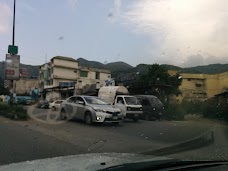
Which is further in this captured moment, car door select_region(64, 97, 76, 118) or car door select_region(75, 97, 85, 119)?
car door select_region(64, 97, 76, 118)

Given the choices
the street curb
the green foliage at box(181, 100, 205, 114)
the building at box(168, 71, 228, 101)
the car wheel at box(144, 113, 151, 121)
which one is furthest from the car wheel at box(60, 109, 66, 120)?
the building at box(168, 71, 228, 101)

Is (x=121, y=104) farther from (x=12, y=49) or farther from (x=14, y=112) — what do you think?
(x=12, y=49)

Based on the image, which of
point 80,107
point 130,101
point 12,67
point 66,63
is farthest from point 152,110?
point 66,63

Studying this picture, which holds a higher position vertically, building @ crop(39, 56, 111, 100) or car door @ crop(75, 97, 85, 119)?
building @ crop(39, 56, 111, 100)

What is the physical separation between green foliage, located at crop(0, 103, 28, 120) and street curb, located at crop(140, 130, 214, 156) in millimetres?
10563

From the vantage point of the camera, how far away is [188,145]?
39.5 ft

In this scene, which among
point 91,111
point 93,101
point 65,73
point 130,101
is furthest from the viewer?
point 65,73

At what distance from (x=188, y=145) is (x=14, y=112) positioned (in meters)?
12.3

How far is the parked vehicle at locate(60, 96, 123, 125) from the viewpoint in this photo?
1752 centimetres

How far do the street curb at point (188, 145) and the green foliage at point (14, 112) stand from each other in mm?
10563

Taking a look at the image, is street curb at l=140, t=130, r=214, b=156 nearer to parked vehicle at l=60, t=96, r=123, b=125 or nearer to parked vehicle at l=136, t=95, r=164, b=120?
parked vehicle at l=60, t=96, r=123, b=125

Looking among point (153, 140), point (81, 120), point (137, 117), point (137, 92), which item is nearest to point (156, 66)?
point (137, 92)

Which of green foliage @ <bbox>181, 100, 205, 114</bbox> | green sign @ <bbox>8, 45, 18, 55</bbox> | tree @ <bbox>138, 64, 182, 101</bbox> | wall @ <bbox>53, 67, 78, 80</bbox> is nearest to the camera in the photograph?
green sign @ <bbox>8, 45, 18, 55</bbox>

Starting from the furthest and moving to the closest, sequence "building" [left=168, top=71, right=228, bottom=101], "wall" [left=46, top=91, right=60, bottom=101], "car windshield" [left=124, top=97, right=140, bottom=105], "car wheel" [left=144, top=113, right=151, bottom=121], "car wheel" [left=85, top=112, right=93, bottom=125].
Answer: "building" [left=168, top=71, right=228, bottom=101], "wall" [left=46, top=91, right=60, bottom=101], "car wheel" [left=144, top=113, right=151, bottom=121], "car windshield" [left=124, top=97, right=140, bottom=105], "car wheel" [left=85, top=112, right=93, bottom=125]
